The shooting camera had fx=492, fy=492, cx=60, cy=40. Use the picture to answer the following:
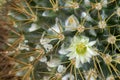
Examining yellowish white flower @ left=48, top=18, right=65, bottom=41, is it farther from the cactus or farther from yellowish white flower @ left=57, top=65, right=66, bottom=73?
yellowish white flower @ left=57, top=65, right=66, bottom=73

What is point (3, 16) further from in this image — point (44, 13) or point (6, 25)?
point (44, 13)

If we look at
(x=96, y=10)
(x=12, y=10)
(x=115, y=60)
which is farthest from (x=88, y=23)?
(x=12, y=10)

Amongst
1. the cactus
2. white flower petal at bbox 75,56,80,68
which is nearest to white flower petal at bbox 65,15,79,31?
the cactus

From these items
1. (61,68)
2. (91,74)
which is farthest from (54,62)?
(91,74)

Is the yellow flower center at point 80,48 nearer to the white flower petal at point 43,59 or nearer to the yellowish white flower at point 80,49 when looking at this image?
the yellowish white flower at point 80,49

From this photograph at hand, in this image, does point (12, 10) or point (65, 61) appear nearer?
point (65, 61)

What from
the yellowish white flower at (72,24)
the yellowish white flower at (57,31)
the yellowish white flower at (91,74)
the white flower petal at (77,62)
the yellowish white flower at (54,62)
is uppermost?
the yellowish white flower at (72,24)

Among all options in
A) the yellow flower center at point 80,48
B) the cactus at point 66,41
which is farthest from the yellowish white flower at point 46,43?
the yellow flower center at point 80,48
